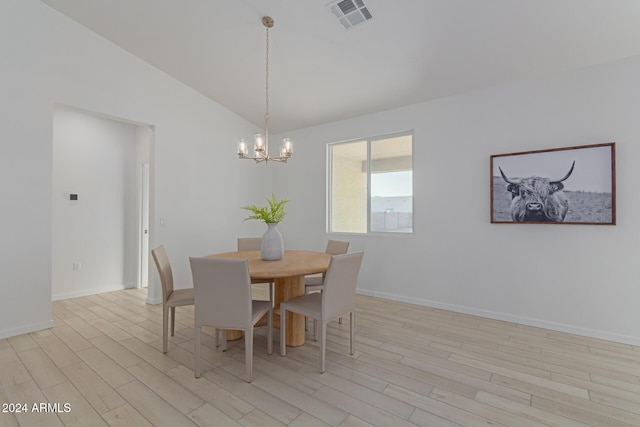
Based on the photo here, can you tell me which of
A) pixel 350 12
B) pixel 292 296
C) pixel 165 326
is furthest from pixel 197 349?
pixel 350 12

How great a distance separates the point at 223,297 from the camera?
217 cm

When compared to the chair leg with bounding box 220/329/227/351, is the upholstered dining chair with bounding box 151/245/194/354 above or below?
above

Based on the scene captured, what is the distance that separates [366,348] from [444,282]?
1622 millimetres

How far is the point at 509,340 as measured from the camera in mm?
2889

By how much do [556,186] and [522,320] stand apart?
4.87ft

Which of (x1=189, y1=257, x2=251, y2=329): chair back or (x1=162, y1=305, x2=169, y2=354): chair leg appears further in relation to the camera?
(x1=162, y1=305, x2=169, y2=354): chair leg

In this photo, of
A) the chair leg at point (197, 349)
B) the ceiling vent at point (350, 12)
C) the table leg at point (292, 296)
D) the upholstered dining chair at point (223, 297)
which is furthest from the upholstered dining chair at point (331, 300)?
the ceiling vent at point (350, 12)

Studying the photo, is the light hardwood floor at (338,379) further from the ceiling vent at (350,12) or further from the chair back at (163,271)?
the ceiling vent at (350,12)

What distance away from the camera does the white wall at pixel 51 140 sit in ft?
9.73

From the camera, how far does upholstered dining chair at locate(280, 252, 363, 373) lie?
2.31m

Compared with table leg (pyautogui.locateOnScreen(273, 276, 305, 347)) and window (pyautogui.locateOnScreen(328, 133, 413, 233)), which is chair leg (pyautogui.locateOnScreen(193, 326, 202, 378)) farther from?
window (pyautogui.locateOnScreen(328, 133, 413, 233))

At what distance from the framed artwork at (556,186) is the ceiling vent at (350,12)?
6.85 feet

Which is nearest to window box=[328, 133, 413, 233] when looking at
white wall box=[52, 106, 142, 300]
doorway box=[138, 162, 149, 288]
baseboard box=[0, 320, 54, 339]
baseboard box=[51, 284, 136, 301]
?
doorway box=[138, 162, 149, 288]

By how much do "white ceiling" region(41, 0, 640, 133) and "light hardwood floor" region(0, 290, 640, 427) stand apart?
275 cm
